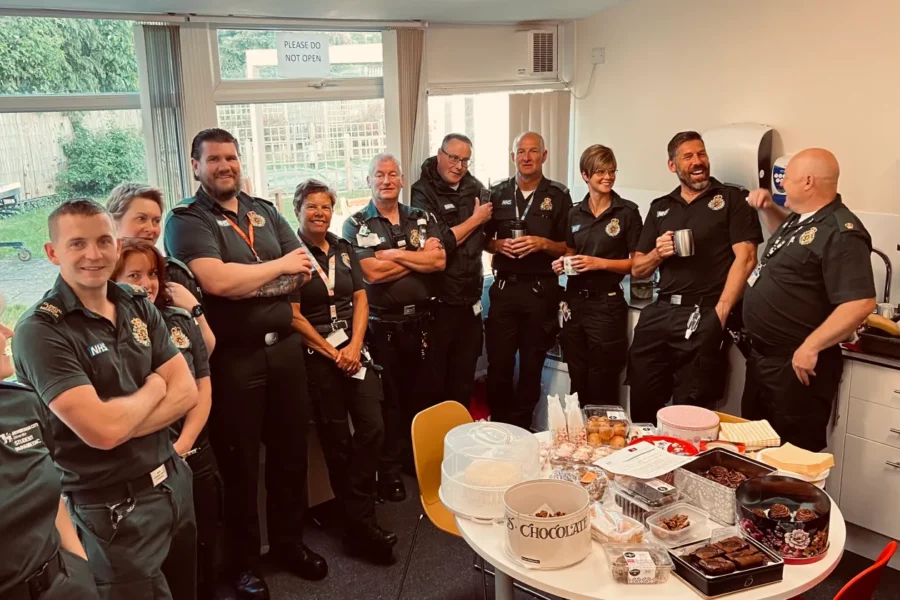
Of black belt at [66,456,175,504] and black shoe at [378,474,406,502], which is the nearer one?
black belt at [66,456,175,504]

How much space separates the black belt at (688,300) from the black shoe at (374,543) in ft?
5.74

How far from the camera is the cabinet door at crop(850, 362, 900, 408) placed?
3.08 meters

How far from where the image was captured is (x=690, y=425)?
2488 millimetres

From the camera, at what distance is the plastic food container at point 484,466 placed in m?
2.14

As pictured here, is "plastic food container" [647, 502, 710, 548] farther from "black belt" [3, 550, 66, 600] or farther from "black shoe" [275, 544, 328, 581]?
"black shoe" [275, 544, 328, 581]

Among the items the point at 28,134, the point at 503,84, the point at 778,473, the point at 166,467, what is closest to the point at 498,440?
the point at 778,473

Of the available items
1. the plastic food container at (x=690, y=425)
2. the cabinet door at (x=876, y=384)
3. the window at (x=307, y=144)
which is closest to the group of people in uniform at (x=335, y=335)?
the cabinet door at (x=876, y=384)

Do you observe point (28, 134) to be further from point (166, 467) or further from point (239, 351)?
point (166, 467)


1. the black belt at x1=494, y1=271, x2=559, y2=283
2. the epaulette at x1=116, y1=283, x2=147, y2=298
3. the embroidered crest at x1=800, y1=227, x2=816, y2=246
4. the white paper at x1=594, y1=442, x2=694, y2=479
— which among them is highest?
the embroidered crest at x1=800, y1=227, x2=816, y2=246

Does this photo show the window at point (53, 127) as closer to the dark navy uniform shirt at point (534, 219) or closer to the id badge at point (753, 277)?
the dark navy uniform shirt at point (534, 219)

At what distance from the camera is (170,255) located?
2809 mm

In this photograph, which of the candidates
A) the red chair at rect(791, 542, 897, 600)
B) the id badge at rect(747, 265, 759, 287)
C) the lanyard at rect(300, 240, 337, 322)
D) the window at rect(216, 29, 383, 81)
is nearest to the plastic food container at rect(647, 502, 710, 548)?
the red chair at rect(791, 542, 897, 600)

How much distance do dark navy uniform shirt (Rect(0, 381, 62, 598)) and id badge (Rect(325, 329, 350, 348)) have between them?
60.3 inches

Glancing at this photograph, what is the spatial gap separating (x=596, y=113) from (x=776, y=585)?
3784 mm
